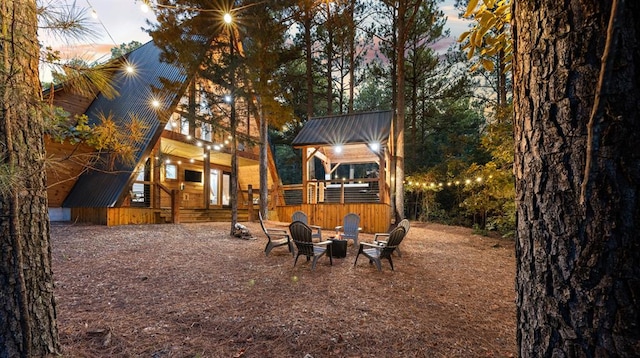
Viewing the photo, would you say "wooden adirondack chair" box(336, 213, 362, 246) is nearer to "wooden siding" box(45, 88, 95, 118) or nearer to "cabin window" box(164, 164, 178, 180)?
"cabin window" box(164, 164, 178, 180)

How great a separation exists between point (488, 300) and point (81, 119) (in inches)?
259

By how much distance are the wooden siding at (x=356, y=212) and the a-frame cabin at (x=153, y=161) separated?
9.51ft

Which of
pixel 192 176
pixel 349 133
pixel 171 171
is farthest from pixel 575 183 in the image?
pixel 192 176

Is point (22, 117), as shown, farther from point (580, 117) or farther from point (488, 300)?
point (488, 300)

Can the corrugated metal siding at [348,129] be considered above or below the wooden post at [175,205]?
above

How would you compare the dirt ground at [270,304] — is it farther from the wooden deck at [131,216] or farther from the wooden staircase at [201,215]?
the wooden staircase at [201,215]

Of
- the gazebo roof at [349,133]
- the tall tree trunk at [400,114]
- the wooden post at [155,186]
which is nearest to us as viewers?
the gazebo roof at [349,133]

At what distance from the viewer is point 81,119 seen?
4.38 meters

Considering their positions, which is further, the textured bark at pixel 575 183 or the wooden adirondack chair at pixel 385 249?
the wooden adirondack chair at pixel 385 249

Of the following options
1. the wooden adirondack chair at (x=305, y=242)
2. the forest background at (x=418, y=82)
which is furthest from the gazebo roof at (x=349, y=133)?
the wooden adirondack chair at (x=305, y=242)

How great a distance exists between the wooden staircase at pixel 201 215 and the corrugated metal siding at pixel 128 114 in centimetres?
209

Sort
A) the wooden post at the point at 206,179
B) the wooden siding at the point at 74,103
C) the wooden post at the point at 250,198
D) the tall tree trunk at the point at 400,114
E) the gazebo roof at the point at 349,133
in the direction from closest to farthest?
1. the wooden siding at the point at 74,103
2. the gazebo roof at the point at 349,133
3. the tall tree trunk at the point at 400,114
4. the wooden post at the point at 250,198
5. the wooden post at the point at 206,179

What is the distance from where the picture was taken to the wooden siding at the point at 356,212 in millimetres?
11398

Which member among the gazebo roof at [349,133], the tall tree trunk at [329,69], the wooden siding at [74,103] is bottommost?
the gazebo roof at [349,133]
